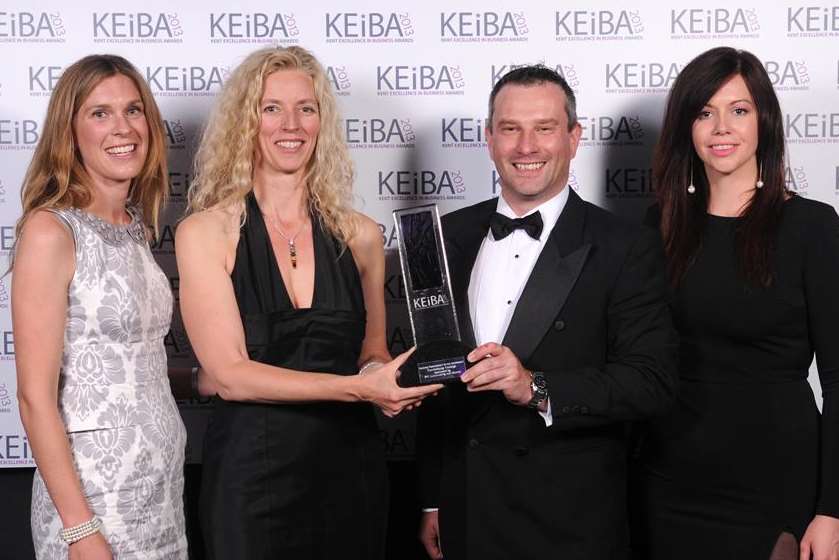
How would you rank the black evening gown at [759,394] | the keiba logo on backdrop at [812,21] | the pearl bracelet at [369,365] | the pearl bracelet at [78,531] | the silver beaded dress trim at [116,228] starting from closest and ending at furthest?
the pearl bracelet at [78,531], the silver beaded dress trim at [116,228], the black evening gown at [759,394], the pearl bracelet at [369,365], the keiba logo on backdrop at [812,21]

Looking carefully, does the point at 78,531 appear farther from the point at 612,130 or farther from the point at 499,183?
the point at 612,130

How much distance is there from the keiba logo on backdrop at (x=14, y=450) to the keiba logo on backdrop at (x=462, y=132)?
5.96 feet

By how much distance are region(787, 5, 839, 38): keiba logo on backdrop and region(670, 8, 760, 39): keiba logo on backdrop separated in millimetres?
118

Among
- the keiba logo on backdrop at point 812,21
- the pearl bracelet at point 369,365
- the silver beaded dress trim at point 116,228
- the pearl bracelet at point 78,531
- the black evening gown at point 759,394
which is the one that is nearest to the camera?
the pearl bracelet at point 78,531

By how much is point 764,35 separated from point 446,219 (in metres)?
1.47

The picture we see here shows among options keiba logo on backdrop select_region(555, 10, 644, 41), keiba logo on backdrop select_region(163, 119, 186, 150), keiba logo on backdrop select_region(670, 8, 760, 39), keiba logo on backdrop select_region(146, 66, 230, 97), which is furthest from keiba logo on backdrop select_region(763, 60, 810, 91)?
keiba logo on backdrop select_region(163, 119, 186, 150)

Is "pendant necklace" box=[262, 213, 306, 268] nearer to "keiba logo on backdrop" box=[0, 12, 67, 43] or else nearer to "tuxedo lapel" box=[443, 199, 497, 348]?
"tuxedo lapel" box=[443, 199, 497, 348]

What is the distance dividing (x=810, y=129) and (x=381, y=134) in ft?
4.89

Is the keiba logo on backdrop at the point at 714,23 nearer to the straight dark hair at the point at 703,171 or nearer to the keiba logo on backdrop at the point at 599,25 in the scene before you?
the keiba logo on backdrop at the point at 599,25

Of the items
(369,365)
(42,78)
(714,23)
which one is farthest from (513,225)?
(42,78)

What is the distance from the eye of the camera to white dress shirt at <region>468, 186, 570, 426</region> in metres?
2.35

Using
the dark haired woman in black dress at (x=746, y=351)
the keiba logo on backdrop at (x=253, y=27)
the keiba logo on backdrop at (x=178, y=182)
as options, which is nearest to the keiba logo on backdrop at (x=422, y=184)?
the keiba logo on backdrop at (x=253, y=27)

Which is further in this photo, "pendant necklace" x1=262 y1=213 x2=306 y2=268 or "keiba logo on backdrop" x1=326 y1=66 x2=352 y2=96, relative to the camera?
"keiba logo on backdrop" x1=326 y1=66 x2=352 y2=96

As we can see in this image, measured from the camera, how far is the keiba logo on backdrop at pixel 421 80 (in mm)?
3332
